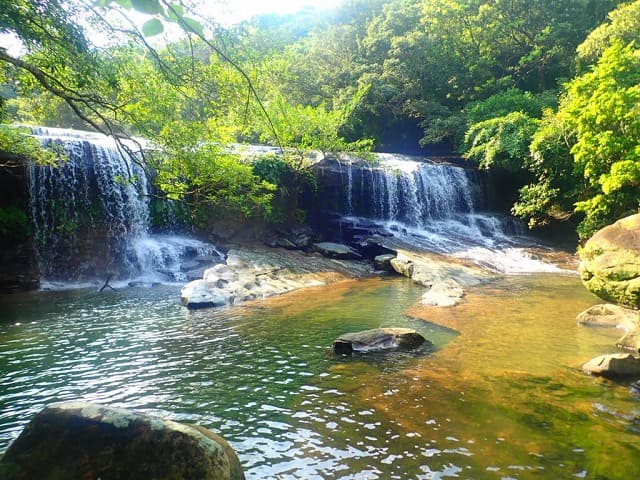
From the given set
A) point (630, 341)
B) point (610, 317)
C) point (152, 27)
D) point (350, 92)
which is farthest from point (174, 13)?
point (350, 92)

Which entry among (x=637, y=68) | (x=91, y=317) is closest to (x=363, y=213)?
(x=637, y=68)

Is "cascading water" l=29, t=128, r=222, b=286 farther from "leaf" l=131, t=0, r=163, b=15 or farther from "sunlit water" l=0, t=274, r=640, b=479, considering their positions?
"leaf" l=131, t=0, r=163, b=15

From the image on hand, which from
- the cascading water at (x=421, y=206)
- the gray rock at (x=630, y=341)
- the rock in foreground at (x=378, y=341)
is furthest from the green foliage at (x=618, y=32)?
the rock in foreground at (x=378, y=341)

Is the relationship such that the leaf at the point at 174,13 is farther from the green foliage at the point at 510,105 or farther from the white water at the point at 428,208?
the green foliage at the point at 510,105

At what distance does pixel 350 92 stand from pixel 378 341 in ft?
82.2

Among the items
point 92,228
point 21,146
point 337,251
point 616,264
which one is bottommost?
point 337,251

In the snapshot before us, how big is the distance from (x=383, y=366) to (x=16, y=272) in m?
14.2

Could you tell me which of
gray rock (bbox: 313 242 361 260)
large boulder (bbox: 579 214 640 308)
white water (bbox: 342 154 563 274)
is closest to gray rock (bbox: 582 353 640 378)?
large boulder (bbox: 579 214 640 308)

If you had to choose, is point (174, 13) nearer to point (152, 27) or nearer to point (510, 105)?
point (152, 27)

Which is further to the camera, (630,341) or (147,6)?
(630,341)

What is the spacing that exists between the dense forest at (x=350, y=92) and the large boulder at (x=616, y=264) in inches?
257

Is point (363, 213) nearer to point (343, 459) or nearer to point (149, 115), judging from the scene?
point (149, 115)

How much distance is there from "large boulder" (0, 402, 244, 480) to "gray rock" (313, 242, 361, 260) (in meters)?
14.5

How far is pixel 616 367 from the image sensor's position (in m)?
5.63
